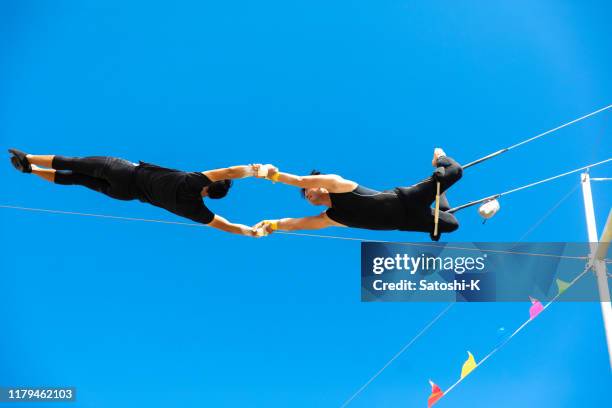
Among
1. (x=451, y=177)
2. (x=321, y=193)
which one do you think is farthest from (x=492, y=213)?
(x=321, y=193)

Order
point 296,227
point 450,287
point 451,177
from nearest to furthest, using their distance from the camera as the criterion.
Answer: point 451,177 → point 296,227 → point 450,287

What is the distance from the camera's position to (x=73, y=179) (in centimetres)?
680

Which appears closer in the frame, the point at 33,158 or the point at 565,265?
the point at 33,158

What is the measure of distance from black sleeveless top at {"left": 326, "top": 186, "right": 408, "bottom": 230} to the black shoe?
10.6ft

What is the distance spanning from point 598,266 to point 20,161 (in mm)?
7218

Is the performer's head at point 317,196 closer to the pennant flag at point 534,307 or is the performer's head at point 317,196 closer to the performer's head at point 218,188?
the performer's head at point 218,188

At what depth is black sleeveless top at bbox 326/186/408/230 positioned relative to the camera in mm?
6344

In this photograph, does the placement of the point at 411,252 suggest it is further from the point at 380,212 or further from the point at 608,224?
the point at 608,224

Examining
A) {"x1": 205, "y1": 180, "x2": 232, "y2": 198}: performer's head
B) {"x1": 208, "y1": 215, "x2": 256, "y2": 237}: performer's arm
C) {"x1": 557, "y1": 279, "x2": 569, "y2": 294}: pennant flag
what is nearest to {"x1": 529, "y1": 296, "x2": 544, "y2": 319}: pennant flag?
{"x1": 557, "y1": 279, "x2": 569, "y2": 294}: pennant flag

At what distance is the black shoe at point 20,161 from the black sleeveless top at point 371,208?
10.6 feet

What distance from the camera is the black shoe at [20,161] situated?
21.4 feet

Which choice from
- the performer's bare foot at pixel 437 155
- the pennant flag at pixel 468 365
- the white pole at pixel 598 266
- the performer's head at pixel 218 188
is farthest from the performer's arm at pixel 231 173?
the white pole at pixel 598 266

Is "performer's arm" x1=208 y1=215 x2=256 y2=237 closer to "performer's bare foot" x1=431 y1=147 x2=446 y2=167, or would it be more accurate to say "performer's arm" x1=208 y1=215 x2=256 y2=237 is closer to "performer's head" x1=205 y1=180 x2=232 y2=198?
"performer's head" x1=205 y1=180 x2=232 y2=198

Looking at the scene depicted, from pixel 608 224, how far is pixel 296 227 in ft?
13.7
